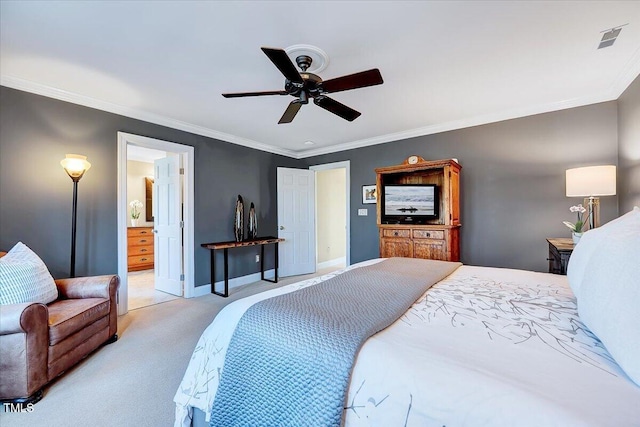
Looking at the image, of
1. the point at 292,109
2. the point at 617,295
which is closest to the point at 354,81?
the point at 292,109

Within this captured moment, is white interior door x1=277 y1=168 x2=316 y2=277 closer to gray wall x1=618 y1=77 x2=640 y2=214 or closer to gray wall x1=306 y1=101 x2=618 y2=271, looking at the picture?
gray wall x1=306 y1=101 x2=618 y2=271

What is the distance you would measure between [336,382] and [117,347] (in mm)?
2528

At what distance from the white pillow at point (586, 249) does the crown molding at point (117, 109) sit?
167 inches

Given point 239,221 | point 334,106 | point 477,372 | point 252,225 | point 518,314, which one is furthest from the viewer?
point 252,225

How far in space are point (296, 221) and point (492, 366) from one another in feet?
15.2

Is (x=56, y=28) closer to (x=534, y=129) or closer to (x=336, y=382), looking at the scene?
(x=336, y=382)

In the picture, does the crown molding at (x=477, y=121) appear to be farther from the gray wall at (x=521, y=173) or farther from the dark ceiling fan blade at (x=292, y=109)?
the dark ceiling fan blade at (x=292, y=109)

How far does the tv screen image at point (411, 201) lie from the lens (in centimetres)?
382

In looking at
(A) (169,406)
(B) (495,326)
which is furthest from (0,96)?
(B) (495,326)

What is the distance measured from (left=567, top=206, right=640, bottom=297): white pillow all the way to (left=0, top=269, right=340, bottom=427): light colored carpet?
7.59 feet

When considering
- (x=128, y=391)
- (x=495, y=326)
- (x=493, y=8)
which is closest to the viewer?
(x=495, y=326)

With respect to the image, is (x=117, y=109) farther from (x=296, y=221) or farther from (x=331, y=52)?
(x=296, y=221)

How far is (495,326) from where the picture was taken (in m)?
1.09

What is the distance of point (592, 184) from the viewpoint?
2.48 m
